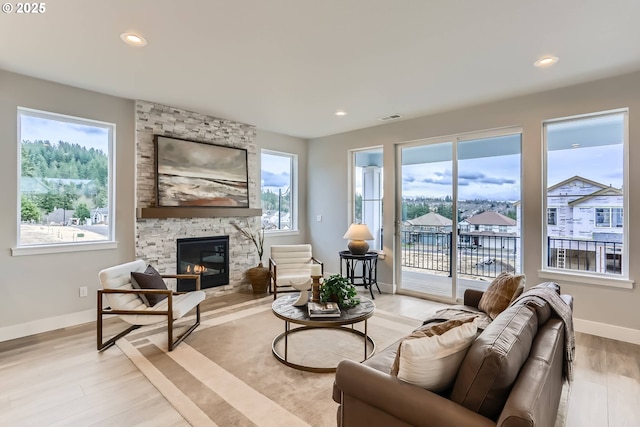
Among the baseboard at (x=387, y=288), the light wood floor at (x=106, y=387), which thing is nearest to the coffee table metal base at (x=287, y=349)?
the light wood floor at (x=106, y=387)

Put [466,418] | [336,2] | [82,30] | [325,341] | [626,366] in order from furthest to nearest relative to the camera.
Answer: [325,341] < [626,366] < [82,30] < [336,2] < [466,418]

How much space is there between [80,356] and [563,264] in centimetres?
514

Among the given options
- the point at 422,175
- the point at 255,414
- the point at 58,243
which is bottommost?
the point at 255,414

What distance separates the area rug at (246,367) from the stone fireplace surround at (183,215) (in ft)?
3.80

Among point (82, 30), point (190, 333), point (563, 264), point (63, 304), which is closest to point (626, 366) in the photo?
point (563, 264)

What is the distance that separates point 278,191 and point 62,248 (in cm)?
334

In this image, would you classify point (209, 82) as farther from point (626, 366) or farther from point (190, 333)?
point (626, 366)

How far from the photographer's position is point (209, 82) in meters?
3.49

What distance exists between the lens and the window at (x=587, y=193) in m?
3.46

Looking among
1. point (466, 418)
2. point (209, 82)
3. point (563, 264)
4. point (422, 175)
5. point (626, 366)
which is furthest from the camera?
point (422, 175)

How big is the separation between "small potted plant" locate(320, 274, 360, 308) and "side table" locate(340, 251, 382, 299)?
197 cm

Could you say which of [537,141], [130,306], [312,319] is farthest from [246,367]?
[537,141]

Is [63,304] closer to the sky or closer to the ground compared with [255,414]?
closer to the sky

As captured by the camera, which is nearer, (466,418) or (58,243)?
(466,418)
